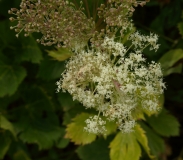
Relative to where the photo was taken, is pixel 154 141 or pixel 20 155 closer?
pixel 154 141

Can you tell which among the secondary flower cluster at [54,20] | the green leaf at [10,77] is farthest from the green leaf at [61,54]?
the secondary flower cluster at [54,20]

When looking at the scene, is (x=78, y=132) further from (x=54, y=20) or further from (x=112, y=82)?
(x=54, y=20)

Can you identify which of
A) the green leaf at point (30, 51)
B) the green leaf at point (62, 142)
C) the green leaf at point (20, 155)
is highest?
the green leaf at point (30, 51)

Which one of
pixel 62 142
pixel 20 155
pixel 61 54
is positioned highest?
pixel 61 54

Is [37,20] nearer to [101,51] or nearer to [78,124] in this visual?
[101,51]

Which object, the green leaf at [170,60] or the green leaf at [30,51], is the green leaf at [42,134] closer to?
the green leaf at [30,51]

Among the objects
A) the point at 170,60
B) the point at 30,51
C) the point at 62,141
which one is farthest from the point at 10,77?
the point at 170,60

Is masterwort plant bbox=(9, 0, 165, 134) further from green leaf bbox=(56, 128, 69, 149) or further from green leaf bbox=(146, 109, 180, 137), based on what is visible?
green leaf bbox=(56, 128, 69, 149)

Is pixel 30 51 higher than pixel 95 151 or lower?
higher
